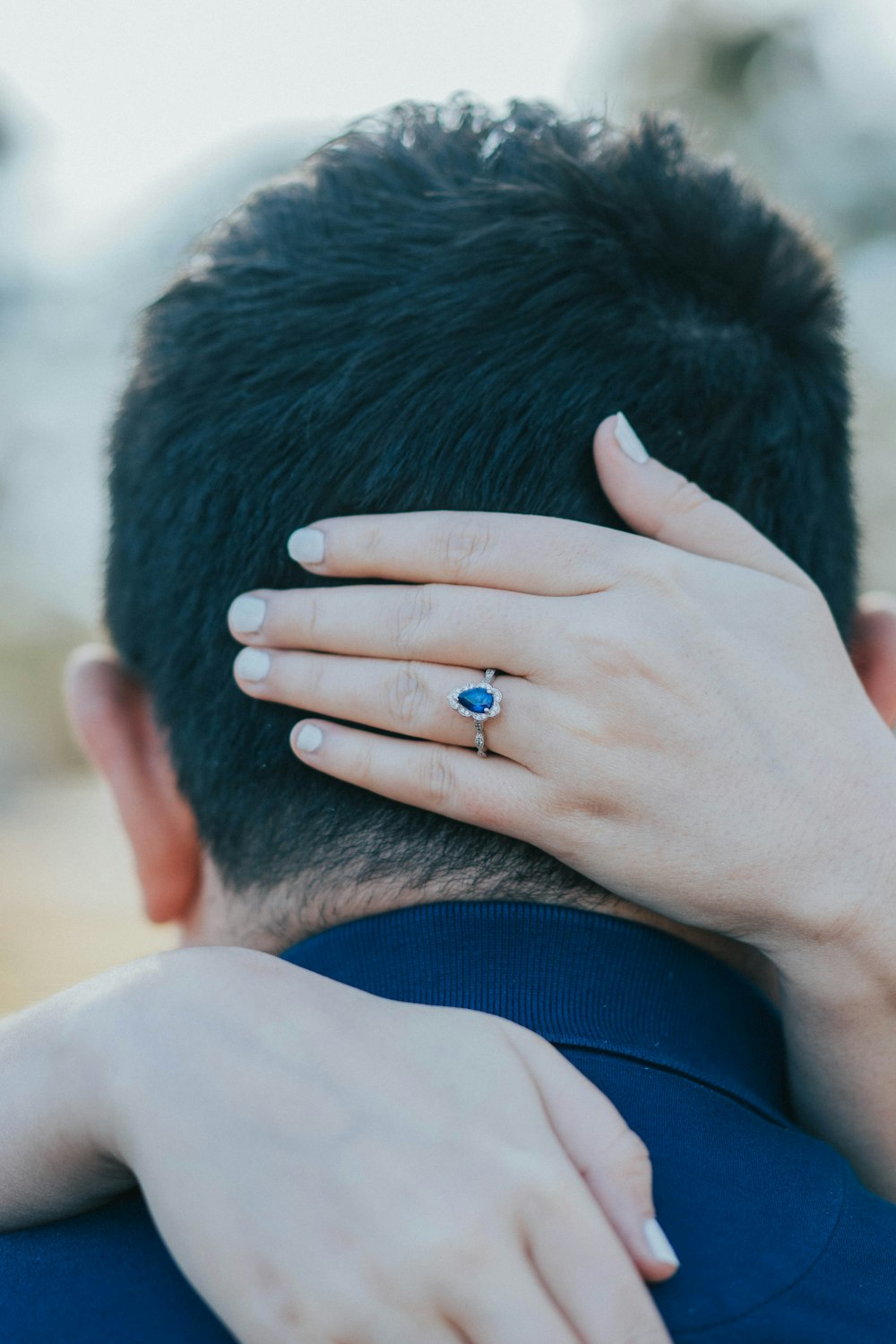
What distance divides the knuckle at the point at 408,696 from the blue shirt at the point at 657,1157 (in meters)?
0.23

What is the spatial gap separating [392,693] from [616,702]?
275 millimetres

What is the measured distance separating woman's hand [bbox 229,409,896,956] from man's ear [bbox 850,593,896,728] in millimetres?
347

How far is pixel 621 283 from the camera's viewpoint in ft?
4.87

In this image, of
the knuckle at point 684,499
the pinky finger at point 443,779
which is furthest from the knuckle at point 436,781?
the knuckle at point 684,499

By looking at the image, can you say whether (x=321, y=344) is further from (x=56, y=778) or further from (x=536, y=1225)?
(x=56, y=778)

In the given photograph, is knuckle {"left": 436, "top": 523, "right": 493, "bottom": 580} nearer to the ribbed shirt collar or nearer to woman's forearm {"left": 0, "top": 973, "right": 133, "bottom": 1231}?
the ribbed shirt collar

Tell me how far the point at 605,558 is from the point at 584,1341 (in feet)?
2.65

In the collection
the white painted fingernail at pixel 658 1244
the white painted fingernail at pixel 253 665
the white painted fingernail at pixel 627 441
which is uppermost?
the white painted fingernail at pixel 627 441

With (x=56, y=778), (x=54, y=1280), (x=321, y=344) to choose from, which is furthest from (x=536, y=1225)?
(x=56, y=778)

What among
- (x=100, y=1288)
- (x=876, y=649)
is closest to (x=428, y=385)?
(x=876, y=649)

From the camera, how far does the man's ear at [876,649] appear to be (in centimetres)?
172

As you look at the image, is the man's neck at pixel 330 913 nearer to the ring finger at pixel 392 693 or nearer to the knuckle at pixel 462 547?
the ring finger at pixel 392 693

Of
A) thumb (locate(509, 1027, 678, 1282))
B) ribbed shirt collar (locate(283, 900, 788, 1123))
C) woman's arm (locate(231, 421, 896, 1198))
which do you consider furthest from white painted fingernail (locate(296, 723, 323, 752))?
thumb (locate(509, 1027, 678, 1282))

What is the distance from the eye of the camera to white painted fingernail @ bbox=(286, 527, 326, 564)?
1374 mm
